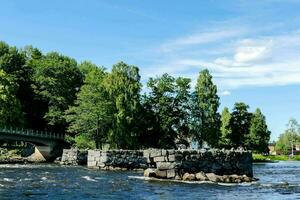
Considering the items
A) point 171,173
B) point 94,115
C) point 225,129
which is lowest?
point 171,173

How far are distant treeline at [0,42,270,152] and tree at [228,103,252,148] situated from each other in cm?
78

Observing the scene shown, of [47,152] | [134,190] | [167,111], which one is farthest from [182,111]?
[134,190]

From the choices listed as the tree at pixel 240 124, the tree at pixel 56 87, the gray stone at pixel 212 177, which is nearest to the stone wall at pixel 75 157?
the tree at pixel 56 87

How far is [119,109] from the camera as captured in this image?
272 ft

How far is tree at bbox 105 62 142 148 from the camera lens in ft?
268

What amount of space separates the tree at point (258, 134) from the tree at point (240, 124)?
1.37m

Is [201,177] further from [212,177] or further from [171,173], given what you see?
[171,173]

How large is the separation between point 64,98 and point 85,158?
100 ft

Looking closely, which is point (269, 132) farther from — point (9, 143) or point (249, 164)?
point (249, 164)

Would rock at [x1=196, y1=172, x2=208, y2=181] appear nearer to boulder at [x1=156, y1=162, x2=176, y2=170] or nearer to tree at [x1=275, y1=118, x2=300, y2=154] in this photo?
boulder at [x1=156, y1=162, x2=176, y2=170]

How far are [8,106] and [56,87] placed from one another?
45.2 feet

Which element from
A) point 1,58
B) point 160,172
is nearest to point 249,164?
point 160,172

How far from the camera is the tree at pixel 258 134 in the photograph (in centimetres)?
11606

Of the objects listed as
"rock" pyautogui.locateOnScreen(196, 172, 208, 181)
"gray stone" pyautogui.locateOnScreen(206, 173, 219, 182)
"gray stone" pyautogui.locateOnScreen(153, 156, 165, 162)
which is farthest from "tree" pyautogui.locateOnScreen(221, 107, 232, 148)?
"rock" pyautogui.locateOnScreen(196, 172, 208, 181)
